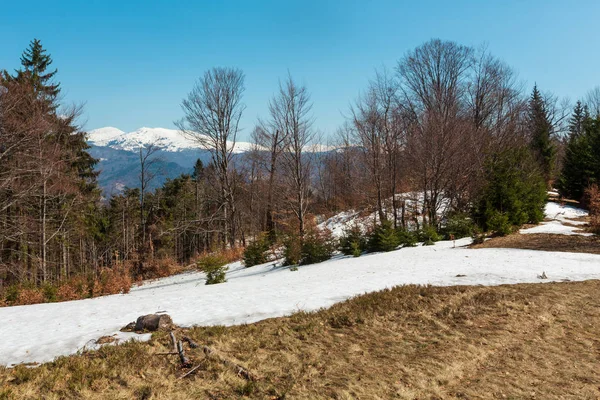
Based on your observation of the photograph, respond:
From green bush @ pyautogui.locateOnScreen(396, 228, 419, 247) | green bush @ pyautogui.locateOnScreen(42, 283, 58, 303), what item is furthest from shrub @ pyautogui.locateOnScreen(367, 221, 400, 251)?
green bush @ pyautogui.locateOnScreen(42, 283, 58, 303)

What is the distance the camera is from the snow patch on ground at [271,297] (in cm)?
614

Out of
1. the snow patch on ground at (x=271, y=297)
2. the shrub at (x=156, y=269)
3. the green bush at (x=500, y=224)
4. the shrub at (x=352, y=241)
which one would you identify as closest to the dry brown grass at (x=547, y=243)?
the green bush at (x=500, y=224)

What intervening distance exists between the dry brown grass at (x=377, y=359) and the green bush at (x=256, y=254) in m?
11.6

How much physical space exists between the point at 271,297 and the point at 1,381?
202 inches

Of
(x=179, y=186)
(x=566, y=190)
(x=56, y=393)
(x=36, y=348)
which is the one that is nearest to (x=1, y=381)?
(x=56, y=393)

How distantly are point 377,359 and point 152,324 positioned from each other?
391cm

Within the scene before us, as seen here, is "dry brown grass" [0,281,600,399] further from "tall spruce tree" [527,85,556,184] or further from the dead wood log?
"tall spruce tree" [527,85,556,184]

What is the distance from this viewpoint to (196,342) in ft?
17.8

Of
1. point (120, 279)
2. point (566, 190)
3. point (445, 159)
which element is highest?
point (445, 159)

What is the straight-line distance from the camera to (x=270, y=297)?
330 inches

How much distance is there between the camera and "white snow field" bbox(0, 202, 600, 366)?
609 centimetres

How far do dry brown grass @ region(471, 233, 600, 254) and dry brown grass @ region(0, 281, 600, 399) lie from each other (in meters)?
6.97

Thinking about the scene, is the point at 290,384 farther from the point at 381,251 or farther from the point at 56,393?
the point at 381,251

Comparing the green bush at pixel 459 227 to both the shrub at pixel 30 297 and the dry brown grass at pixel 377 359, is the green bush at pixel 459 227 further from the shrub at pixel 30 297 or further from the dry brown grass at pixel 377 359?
the shrub at pixel 30 297
